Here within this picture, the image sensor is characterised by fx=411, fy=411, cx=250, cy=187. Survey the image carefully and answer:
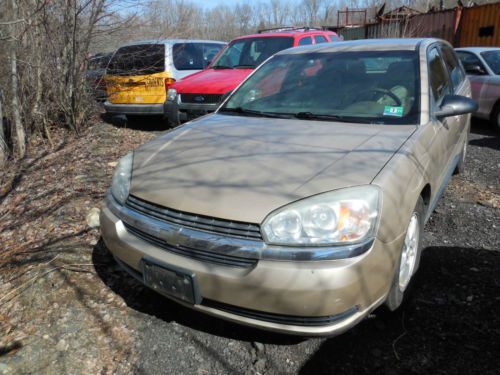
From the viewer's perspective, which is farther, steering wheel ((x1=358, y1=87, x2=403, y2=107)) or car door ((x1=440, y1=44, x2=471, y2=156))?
car door ((x1=440, y1=44, x2=471, y2=156))

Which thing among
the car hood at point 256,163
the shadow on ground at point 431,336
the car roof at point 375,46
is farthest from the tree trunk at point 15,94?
the shadow on ground at point 431,336

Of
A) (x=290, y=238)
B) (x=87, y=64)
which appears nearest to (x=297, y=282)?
(x=290, y=238)

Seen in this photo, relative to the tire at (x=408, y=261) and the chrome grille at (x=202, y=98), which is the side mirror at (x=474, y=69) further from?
the tire at (x=408, y=261)

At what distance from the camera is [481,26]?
1481 cm

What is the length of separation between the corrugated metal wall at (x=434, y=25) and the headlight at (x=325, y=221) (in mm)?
16257

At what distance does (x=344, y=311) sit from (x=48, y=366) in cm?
160

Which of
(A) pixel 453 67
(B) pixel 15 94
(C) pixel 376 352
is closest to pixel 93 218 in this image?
Result: (C) pixel 376 352

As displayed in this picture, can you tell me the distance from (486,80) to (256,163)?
6233mm

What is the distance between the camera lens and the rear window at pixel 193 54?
773 cm

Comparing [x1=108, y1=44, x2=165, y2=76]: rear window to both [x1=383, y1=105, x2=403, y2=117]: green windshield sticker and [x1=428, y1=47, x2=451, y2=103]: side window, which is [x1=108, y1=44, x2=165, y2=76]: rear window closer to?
[x1=428, y1=47, x2=451, y2=103]: side window

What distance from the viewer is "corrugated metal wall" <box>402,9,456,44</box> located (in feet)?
53.0

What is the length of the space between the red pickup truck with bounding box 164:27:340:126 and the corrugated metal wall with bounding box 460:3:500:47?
994 centimetres

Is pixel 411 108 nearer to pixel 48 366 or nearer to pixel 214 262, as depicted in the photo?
pixel 214 262

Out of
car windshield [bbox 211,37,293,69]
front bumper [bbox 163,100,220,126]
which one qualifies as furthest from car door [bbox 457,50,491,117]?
front bumper [bbox 163,100,220,126]
